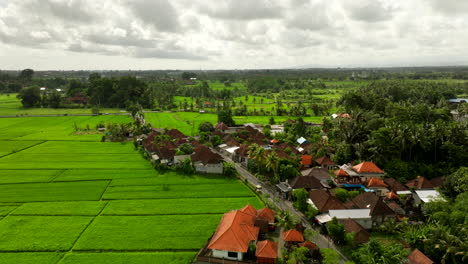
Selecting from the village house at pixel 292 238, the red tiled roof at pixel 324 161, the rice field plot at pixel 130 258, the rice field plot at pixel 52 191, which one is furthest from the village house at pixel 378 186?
the rice field plot at pixel 52 191

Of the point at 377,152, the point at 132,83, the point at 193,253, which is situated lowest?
the point at 193,253

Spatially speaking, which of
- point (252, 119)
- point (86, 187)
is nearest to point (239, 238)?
point (86, 187)

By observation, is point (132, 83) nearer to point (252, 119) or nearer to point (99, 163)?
point (252, 119)

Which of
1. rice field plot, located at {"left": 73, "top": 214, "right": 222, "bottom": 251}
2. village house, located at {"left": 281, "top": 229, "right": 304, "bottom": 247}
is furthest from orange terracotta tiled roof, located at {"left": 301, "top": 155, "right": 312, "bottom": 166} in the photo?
village house, located at {"left": 281, "top": 229, "right": 304, "bottom": 247}

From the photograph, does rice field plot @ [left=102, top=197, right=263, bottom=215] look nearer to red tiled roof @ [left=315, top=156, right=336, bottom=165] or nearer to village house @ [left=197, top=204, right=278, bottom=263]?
village house @ [left=197, top=204, right=278, bottom=263]

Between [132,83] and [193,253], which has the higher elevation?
[132,83]

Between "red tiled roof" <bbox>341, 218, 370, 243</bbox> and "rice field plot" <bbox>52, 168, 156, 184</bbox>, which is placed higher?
"rice field plot" <bbox>52, 168, 156, 184</bbox>
